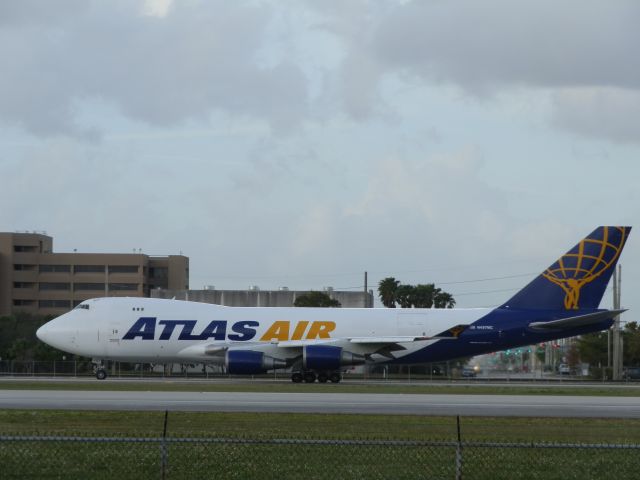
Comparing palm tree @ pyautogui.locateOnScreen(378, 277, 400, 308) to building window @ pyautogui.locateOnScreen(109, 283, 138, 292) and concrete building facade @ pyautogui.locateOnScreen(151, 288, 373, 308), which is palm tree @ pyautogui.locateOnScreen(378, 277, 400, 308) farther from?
building window @ pyautogui.locateOnScreen(109, 283, 138, 292)

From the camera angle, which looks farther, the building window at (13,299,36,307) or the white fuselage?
the building window at (13,299,36,307)

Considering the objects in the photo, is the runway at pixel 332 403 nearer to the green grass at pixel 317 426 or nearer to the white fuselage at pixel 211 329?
the green grass at pixel 317 426

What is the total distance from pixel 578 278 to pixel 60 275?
110 m

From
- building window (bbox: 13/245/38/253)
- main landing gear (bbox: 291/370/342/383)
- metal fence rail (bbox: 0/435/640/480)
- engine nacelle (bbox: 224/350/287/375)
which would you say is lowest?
metal fence rail (bbox: 0/435/640/480)

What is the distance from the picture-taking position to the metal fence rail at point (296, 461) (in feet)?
51.0

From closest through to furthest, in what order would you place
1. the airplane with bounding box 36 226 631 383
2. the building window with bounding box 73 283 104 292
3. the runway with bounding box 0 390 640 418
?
the runway with bounding box 0 390 640 418 < the airplane with bounding box 36 226 631 383 < the building window with bounding box 73 283 104 292

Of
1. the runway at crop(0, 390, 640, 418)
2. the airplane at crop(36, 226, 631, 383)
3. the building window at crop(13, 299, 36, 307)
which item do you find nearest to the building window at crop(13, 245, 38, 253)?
the building window at crop(13, 299, 36, 307)

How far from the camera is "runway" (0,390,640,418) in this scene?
2873 centimetres

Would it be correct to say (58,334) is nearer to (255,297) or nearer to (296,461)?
(296,461)

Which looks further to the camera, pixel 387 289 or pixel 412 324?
pixel 387 289

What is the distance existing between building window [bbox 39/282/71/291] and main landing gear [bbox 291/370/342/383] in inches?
4170

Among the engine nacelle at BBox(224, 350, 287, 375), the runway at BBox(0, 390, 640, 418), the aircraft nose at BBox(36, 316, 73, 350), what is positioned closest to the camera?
the runway at BBox(0, 390, 640, 418)

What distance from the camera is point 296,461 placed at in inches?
655

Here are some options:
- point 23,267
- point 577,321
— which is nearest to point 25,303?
point 23,267
